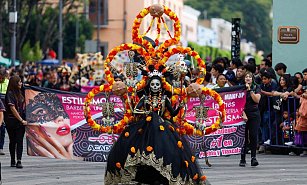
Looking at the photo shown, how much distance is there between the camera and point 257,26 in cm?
12662

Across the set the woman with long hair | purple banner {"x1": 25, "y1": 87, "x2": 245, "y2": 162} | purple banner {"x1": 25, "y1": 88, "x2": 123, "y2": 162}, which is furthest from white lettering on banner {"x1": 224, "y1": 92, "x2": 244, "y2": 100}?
the woman with long hair

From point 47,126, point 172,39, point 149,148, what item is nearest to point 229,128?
point 47,126

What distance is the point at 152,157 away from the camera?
12641 mm

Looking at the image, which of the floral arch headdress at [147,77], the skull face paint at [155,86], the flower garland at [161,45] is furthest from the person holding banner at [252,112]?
the skull face paint at [155,86]

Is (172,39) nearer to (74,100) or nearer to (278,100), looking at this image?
(74,100)

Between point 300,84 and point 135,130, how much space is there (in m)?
9.37

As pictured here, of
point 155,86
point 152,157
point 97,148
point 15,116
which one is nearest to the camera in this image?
point 152,157

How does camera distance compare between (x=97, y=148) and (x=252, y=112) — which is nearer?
(x=97, y=148)

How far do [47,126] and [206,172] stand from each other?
2917 mm

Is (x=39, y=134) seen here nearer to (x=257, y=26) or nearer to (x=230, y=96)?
(x=230, y=96)

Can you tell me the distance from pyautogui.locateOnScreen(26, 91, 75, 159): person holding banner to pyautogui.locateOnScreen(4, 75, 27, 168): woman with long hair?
0.41m

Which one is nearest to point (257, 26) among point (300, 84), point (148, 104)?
point (300, 84)

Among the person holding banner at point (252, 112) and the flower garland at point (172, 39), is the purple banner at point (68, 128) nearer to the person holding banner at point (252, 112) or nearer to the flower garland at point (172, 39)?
the person holding banner at point (252, 112)

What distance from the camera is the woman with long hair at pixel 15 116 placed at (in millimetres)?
17703
